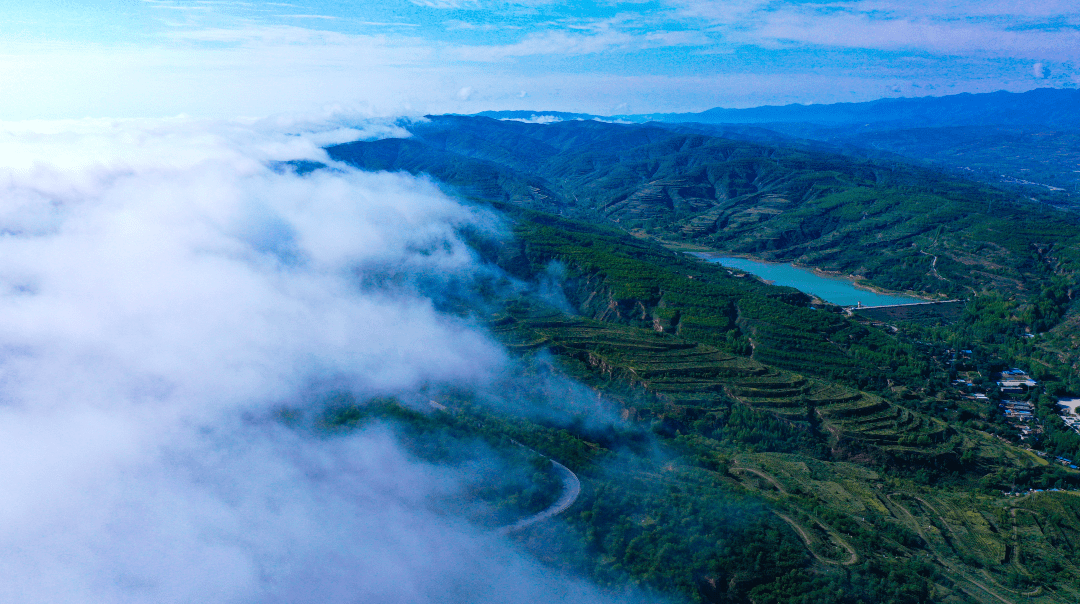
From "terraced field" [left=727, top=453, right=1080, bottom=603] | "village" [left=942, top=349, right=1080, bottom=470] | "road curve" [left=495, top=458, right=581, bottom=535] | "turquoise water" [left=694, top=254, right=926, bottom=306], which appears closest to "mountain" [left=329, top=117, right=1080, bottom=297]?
"turquoise water" [left=694, top=254, right=926, bottom=306]

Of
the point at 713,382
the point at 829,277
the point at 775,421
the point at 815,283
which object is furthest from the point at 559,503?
the point at 829,277

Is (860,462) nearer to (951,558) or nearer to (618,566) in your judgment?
(951,558)

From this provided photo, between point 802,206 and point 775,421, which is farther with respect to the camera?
point 802,206

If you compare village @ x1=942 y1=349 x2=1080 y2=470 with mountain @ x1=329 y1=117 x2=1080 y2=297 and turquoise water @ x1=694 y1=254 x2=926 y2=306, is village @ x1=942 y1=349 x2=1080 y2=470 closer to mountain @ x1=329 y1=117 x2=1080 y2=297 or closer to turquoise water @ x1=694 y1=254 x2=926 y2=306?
turquoise water @ x1=694 y1=254 x2=926 y2=306

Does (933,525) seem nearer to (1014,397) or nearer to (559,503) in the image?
(559,503)

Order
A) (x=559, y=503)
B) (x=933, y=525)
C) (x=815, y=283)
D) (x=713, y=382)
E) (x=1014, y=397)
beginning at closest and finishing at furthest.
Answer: (x=559, y=503) → (x=933, y=525) → (x=713, y=382) → (x=1014, y=397) → (x=815, y=283)

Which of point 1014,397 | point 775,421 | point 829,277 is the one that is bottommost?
point 775,421

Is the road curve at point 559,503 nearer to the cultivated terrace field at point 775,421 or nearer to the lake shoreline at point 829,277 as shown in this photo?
the cultivated terrace field at point 775,421
